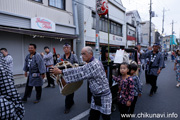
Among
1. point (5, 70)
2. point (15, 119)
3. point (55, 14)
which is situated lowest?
point (15, 119)

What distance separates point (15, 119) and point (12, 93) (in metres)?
0.26

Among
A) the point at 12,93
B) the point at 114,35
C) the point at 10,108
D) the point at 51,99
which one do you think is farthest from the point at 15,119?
the point at 114,35

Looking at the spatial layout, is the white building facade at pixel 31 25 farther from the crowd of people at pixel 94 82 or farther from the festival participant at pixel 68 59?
the festival participant at pixel 68 59

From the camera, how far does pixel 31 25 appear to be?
8.42 metres

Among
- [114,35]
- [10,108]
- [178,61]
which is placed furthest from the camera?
[114,35]

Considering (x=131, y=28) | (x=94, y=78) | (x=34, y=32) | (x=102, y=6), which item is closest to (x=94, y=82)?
(x=94, y=78)

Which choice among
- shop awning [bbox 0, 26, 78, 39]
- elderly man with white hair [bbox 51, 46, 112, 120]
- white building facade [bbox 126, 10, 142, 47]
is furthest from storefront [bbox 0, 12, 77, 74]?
white building facade [bbox 126, 10, 142, 47]

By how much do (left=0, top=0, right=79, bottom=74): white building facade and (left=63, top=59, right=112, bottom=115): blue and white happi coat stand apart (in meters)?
6.74

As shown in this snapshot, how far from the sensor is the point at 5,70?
1170mm

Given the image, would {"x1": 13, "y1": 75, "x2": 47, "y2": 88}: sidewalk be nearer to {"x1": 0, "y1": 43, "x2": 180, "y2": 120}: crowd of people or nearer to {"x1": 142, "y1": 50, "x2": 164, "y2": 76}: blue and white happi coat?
{"x1": 0, "y1": 43, "x2": 180, "y2": 120}: crowd of people

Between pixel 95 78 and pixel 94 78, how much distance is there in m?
0.02

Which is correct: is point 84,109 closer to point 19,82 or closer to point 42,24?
point 19,82

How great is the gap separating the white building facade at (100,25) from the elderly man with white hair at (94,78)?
36.2ft

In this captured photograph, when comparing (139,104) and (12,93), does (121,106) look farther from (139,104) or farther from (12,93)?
(12,93)
